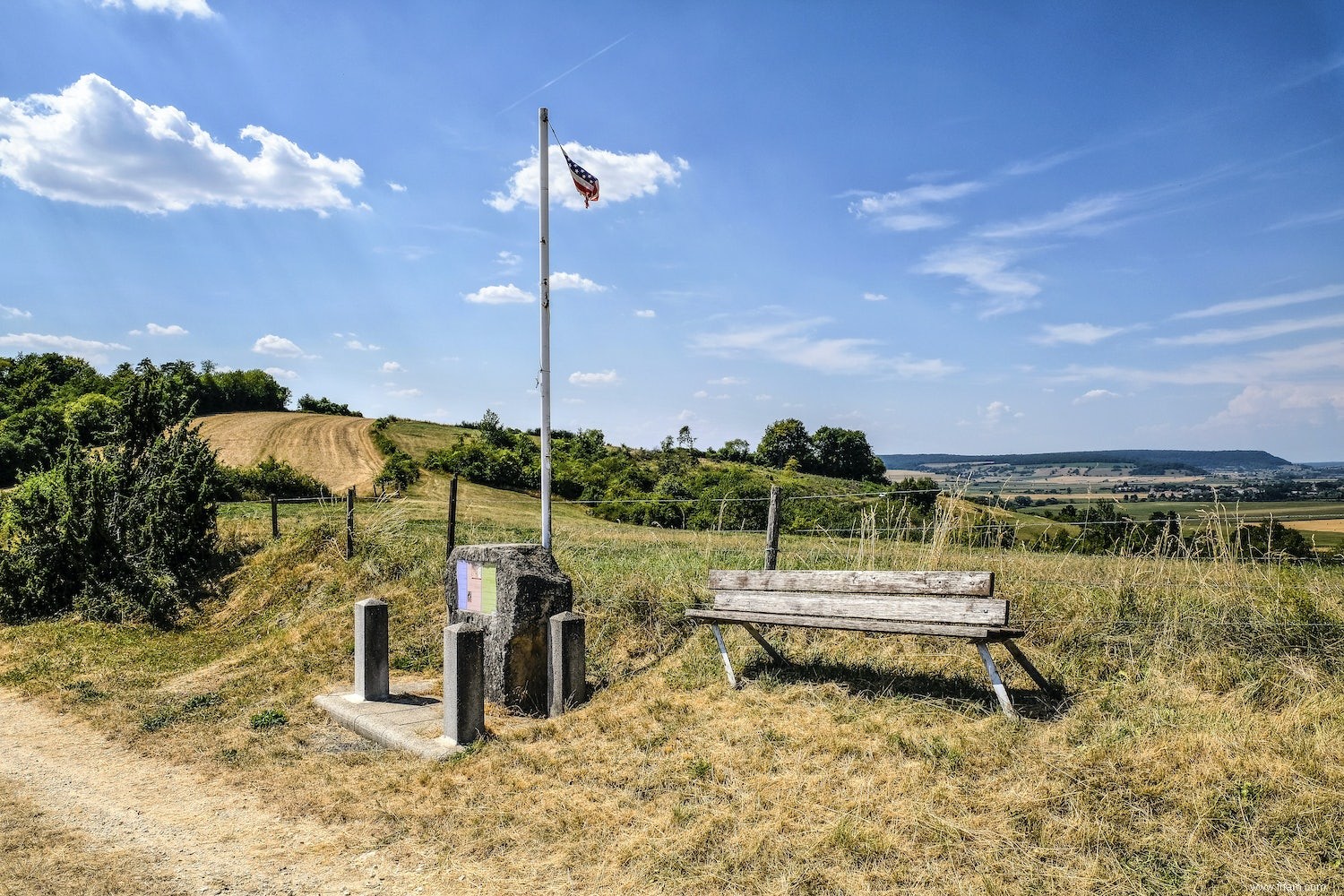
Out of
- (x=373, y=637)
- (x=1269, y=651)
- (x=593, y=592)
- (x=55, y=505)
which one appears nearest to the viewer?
(x=1269, y=651)

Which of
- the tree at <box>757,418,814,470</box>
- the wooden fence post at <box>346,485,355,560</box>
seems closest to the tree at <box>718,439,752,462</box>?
the tree at <box>757,418,814,470</box>

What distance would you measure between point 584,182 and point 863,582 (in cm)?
564

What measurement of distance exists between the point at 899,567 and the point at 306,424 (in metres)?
47.4

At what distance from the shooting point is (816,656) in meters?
6.84

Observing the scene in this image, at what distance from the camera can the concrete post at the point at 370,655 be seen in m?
7.51

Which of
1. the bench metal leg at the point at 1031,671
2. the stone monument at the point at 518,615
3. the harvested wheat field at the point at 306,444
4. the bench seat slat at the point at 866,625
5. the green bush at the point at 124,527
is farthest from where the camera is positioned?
the harvested wheat field at the point at 306,444

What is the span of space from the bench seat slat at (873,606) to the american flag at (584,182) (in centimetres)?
483

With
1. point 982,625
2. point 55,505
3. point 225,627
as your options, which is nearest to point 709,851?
point 982,625

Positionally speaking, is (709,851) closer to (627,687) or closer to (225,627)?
(627,687)

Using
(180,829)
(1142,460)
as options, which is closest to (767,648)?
(180,829)

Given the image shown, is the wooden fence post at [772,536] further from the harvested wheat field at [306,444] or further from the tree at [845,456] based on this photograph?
the tree at [845,456]

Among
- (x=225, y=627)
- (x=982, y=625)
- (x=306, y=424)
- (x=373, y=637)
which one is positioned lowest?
(x=225, y=627)

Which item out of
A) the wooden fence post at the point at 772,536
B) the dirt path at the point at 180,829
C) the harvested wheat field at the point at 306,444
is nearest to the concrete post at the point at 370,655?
the dirt path at the point at 180,829

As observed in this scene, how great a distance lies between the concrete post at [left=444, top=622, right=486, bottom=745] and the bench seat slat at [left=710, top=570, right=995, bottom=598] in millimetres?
2061
